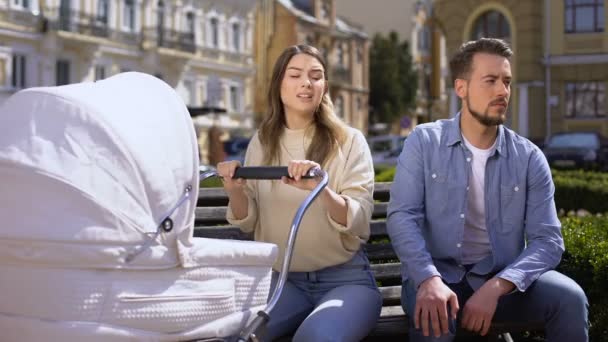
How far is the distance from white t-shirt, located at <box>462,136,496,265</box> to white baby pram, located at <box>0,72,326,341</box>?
1620mm

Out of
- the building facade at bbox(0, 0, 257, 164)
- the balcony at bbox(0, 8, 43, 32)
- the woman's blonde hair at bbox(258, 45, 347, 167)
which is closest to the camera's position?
the woman's blonde hair at bbox(258, 45, 347, 167)

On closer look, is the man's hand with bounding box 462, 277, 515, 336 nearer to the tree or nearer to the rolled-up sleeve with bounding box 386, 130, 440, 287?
the rolled-up sleeve with bounding box 386, 130, 440, 287

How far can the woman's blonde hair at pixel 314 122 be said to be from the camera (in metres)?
4.54

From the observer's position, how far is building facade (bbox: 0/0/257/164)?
4022 centimetres

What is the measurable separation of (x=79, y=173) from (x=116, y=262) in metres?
0.28

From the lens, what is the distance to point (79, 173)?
9.83 ft

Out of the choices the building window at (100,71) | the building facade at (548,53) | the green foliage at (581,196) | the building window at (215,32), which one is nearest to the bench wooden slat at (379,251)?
the green foliage at (581,196)

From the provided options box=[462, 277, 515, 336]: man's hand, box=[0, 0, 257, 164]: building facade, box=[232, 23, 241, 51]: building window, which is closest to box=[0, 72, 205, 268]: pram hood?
box=[462, 277, 515, 336]: man's hand

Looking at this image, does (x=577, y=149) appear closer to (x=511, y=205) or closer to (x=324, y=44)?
(x=511, y=205)

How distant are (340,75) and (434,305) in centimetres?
6046

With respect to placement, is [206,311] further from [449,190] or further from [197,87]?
[197,87]

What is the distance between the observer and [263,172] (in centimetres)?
394

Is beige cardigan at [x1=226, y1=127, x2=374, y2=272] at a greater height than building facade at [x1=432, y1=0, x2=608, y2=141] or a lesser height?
lesser

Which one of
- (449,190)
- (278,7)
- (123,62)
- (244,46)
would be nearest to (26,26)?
(123,62)
